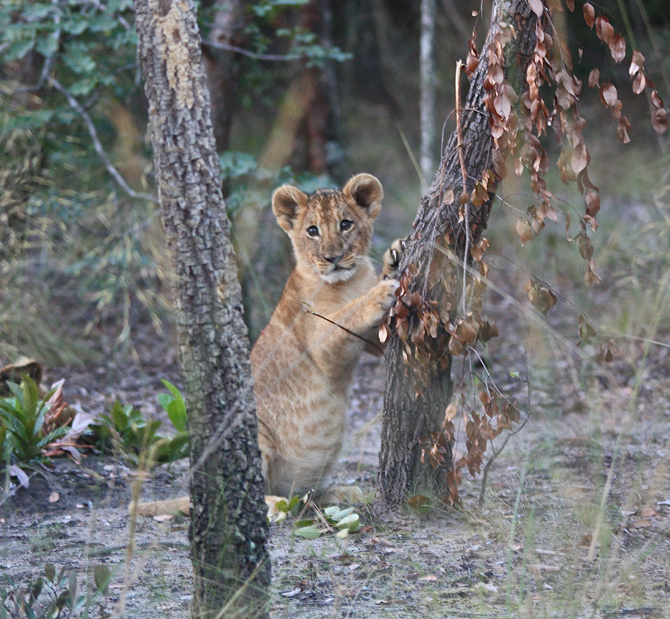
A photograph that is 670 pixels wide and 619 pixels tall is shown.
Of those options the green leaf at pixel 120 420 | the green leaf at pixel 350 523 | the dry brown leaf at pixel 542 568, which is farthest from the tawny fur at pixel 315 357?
the dry brown leaf at pixel 542 568

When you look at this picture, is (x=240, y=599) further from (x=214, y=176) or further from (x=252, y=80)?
(x=252, y=80)

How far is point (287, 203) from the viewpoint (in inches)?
175

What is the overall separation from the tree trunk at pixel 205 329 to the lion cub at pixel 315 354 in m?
1.46

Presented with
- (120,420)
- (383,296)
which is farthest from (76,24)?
(383,296)

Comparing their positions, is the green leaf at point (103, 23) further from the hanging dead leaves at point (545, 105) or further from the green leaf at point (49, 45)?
the hanging dead leaves at point (545, 105)

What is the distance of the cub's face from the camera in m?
4.12

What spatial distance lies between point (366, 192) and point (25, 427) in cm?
232

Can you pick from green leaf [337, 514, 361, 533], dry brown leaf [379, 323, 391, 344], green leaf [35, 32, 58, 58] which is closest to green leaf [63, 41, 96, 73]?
green leaf [35, 32, 58, 58]

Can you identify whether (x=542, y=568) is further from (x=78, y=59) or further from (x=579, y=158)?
(x=78, y=59)

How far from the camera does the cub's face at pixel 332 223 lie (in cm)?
412

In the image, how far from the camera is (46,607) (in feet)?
8.71

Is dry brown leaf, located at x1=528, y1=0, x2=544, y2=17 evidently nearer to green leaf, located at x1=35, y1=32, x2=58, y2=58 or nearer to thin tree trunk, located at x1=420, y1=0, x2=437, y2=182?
green leaf, located at x1=35, y1=32, x2=58, y2=58

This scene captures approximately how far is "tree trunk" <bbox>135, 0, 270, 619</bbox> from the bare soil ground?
22cm

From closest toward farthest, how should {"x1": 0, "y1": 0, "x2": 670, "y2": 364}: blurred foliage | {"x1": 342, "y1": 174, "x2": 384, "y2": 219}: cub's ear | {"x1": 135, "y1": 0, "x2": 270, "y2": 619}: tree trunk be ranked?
{"x1": 135, "y1": 0, "x2": 270, "y2": 619}: tree trunk, {"x1": 342, "y1": 174, "x2": 384, "y2": 219}: cub's ear, {"x1": 0, "y1": 0, "x2": 670, "y2": 364}: blurred foliage
